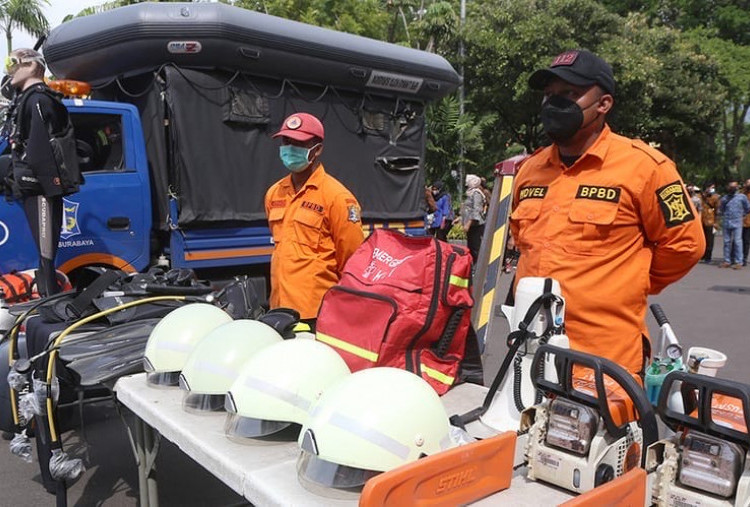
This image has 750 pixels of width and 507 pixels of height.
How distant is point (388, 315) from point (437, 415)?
0.64 m

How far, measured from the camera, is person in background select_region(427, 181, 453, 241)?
42.9 feet

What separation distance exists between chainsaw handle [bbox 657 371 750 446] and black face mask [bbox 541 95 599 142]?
103 cm

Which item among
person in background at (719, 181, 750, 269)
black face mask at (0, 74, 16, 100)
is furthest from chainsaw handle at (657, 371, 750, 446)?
person in background at (719, 181, 750, 269)

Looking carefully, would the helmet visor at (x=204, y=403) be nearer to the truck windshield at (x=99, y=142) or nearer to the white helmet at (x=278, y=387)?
the white helmet at (x=278, y=387)

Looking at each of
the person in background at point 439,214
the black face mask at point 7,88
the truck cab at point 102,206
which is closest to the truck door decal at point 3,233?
the truck cab at point 102,206

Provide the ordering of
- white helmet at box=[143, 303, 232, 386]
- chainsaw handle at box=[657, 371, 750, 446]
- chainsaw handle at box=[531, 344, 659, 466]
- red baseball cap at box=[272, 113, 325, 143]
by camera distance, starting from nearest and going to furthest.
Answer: chainsaw handle at box=[657, 371, 750, 446]
chainsaw handle at box=[531, 344, 659, 466]
white helmet at box=[143, 303, 232, 386]
red baseball cap at box=[272, 113, 325, 143]

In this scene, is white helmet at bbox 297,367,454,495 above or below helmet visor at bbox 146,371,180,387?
above

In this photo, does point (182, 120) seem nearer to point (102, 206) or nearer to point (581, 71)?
point (102, 206)

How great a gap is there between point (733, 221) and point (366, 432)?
13474 millimetres

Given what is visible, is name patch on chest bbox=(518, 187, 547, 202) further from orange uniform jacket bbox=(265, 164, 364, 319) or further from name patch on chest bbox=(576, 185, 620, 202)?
orange uniform jacket bbox=(265, 164, 364, 319)

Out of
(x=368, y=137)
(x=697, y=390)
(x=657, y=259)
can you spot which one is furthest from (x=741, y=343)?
(x=697, y=390)

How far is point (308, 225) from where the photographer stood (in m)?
3.26

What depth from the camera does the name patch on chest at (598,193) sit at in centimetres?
204

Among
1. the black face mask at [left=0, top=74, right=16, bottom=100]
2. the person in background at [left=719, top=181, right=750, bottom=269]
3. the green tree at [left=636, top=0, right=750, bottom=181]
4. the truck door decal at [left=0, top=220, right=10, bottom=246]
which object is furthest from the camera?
the green tree at [left=636, top=0, right=750, bottom=181]
